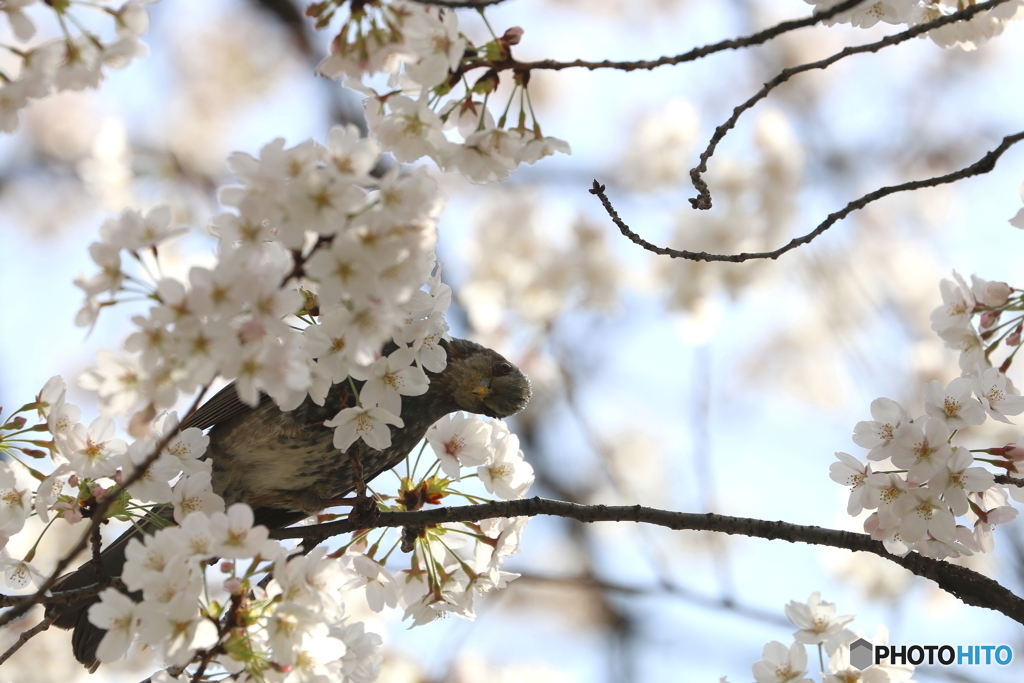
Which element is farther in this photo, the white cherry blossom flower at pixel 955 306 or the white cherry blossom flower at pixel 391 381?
the white cherry blossom flower at pixel 955 306

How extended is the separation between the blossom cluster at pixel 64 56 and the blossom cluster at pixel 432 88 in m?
0.42

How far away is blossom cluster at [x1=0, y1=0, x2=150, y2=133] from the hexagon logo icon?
2.24 metres

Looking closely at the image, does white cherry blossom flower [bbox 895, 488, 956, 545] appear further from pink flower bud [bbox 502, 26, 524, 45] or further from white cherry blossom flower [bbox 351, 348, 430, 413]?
pink flower bud [bbox 502, 26, 524, 45]

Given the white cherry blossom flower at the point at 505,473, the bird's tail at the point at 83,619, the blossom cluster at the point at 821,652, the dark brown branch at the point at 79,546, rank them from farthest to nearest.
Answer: the bird's tail at the point at 83,619 → the white cherry blossom flower at the point at 505,473 → the blossom cluster at the point at 821,652 → the dark brown branch at the point at 79,546

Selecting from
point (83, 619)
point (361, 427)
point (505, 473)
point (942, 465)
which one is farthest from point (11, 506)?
point (942, 465)

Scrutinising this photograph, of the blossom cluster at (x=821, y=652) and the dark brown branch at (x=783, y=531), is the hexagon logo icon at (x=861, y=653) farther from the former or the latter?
the dark brown branch at (x=783, y=531)

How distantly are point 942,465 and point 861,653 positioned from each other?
580 millimetres

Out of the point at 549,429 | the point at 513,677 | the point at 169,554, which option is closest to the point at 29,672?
the point at 513,677

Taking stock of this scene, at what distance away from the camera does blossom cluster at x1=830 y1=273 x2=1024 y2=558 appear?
2.11 meters

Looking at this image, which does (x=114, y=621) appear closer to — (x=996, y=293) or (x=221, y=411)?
(x=221, y=411)

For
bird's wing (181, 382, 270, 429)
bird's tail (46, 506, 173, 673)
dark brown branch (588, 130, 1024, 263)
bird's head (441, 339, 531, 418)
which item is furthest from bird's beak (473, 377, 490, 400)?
dark brown branch (588, 130, 1024, 263)

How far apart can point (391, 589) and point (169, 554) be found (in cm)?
75

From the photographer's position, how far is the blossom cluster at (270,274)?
62.2 inches

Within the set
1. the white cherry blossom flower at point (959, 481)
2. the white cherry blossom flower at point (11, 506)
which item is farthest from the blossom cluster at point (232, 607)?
the white cherry blossom flower at point (959, 481)
